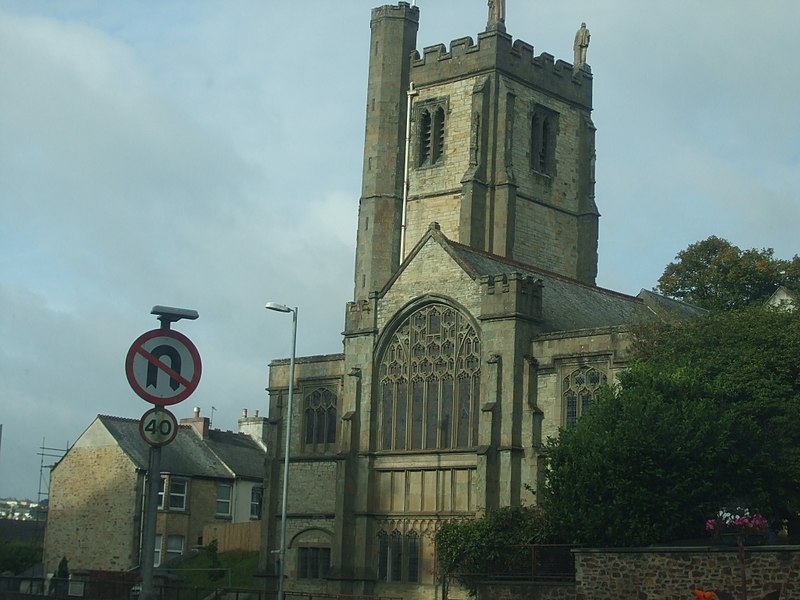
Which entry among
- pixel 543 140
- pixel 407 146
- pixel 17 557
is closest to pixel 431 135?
pixel 407 146

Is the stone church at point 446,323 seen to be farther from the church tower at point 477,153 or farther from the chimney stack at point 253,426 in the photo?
the chimney stack at point 253,426

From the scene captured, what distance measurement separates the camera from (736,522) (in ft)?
115

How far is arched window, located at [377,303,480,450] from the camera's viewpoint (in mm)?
48875

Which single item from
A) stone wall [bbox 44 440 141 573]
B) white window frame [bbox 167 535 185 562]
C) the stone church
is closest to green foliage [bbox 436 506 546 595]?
the stone church

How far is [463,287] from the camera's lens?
49.5m

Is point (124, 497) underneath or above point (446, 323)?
underneath

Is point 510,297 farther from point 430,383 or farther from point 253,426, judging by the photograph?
point 253,426

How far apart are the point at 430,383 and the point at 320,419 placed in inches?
246

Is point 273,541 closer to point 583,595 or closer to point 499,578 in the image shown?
point 499,578

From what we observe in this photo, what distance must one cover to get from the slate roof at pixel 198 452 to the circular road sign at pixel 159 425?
53615mm

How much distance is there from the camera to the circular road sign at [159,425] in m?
11.7

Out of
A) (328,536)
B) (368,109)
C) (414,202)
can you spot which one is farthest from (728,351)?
(368,109)

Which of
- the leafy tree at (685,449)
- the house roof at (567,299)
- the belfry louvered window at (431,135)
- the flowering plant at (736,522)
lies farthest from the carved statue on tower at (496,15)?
the flowering plant at (736,522)

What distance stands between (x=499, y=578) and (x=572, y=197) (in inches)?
1241
